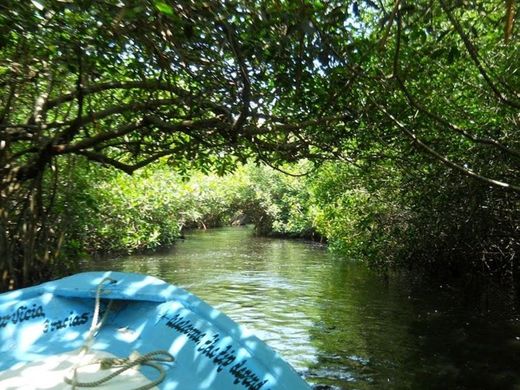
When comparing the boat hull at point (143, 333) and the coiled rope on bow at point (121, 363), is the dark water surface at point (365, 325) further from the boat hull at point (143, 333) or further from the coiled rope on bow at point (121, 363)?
the coiled rope on bow at point (121, 363)

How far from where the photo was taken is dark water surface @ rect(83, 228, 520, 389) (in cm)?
589

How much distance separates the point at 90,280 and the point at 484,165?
548 cm

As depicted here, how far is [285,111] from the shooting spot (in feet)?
18.6

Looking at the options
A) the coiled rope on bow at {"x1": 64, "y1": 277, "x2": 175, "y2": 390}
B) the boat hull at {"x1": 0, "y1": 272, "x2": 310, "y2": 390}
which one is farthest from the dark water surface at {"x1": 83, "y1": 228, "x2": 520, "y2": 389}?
the coiled rope on bow at {"x1": 64, "y1": 277, "x2": 175, "y2": 390}

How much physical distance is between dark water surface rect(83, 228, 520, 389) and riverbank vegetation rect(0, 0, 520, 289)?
130 cm

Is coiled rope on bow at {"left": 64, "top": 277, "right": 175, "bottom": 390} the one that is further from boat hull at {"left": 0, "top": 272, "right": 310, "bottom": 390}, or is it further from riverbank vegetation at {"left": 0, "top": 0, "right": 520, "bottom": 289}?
riverbank vegetation at {"left": 0, "top": 0, "right": 520, "bottom": 289}

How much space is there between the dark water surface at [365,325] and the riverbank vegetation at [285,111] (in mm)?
1298

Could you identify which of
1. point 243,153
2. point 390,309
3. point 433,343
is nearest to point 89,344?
point 243,153

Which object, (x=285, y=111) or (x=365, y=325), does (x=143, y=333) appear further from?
(x=365, y=325)

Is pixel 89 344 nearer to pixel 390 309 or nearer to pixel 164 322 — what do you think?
pixel 164 322

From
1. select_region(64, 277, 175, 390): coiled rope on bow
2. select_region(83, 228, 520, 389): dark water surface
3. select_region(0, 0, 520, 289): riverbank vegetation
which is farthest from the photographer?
select_region(83, 228, 520, 389): dark water surface

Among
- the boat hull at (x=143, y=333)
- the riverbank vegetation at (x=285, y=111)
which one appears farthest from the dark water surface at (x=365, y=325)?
the boat hull at (x=143, y=333)

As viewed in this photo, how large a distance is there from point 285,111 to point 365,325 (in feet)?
13.0

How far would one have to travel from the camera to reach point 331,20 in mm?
3375
